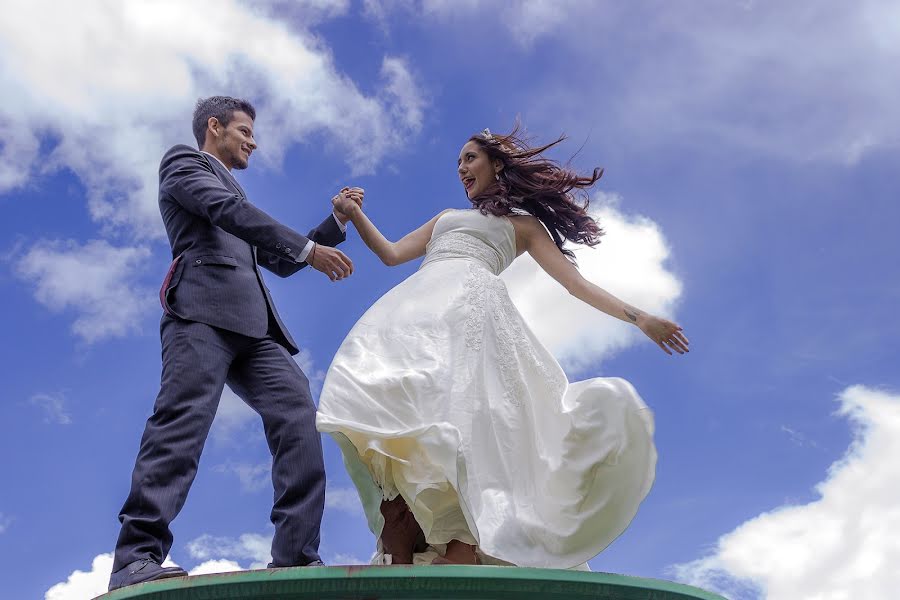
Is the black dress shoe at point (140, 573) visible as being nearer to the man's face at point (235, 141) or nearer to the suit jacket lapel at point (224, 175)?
the suit jacket lapel at point (224, 175)

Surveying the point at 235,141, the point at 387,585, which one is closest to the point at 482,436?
the point at 387,585

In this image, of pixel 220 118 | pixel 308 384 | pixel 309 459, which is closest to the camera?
pixel 309 459

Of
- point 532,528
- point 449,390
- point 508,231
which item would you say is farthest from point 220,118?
point 532,528

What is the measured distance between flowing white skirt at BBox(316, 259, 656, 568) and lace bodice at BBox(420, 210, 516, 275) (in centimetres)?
39

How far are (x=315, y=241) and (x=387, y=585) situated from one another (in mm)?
1984

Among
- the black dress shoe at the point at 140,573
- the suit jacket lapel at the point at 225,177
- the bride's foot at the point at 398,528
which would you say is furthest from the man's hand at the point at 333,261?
the black dress shoe at the point at 140,573

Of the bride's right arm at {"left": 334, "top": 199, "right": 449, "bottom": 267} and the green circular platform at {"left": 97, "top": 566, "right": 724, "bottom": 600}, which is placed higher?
the bride's right arm at {"left": 334, "top": 199, "right": 449, "bottom": 267}

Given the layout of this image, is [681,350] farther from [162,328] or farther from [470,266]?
[162,328]

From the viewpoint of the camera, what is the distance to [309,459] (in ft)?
13.5

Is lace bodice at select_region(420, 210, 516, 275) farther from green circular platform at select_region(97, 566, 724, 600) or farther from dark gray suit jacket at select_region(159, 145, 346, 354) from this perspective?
green circular platform at select_region(97, 566, 724, 600)

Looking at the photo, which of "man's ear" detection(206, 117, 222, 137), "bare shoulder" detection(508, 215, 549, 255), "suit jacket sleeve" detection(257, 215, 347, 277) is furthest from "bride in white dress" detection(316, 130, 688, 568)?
"man's ear" detection(206, 117, 222, 137)

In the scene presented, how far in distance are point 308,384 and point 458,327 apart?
0.70m

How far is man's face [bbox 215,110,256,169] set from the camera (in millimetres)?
4727

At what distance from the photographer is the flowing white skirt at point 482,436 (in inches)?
149
